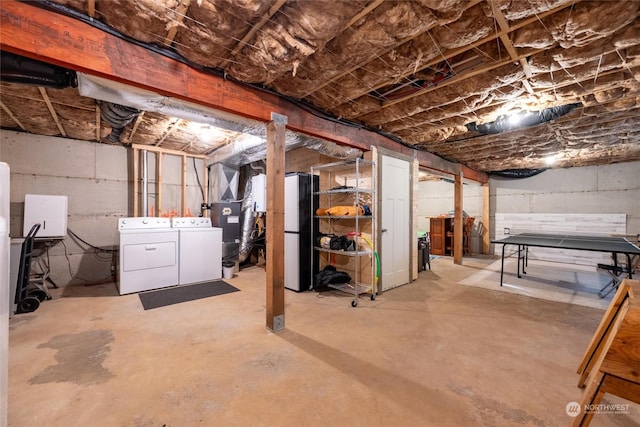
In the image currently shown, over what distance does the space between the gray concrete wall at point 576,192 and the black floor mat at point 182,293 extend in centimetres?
753

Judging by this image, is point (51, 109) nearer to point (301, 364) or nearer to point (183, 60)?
point (183, 60)

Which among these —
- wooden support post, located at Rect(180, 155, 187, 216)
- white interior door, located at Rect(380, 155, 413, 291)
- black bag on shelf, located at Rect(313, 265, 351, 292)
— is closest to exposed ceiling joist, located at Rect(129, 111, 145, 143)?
wooden support post, located at Rect(180, 155, 187, 216)

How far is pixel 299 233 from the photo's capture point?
3928 mm

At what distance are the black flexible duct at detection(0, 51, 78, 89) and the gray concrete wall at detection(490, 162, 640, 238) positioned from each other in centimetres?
897

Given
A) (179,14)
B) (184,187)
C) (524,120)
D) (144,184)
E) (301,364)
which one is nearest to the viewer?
(179,14)

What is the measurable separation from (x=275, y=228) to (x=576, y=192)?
7828mm

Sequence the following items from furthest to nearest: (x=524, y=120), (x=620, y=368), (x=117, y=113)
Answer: (x=524, y=120), (x=117, y=113), (x=620, y=368)

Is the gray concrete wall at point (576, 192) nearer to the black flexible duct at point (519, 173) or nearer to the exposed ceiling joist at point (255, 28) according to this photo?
the black flexible duct at point (519, 173)

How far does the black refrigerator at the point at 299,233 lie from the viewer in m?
3.94

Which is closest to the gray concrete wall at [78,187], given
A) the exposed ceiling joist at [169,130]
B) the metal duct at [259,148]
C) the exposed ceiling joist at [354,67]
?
the exposed ceiling joist at [169,130]

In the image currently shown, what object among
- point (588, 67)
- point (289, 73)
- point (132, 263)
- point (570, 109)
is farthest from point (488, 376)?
point (132, 263)

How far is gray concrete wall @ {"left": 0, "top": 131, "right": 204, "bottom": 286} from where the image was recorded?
157 inches

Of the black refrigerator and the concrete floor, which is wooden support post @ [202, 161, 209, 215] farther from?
the concrete floor

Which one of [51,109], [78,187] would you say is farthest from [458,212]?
[78,187]
